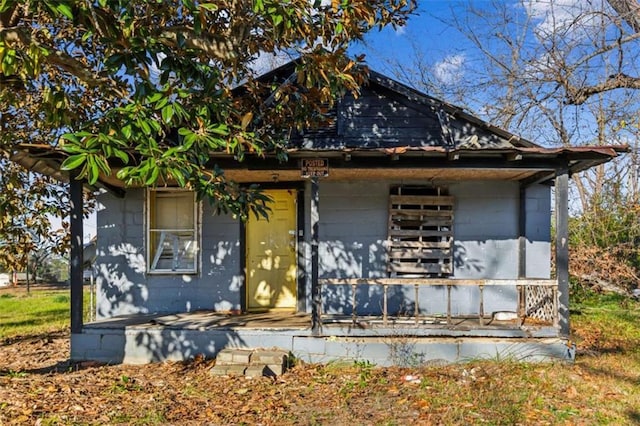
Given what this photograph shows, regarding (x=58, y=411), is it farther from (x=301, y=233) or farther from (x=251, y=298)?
(x=301, y=233)

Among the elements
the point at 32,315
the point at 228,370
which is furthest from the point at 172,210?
the point at 32,315

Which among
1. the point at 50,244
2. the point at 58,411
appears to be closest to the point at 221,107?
the point at 58,411

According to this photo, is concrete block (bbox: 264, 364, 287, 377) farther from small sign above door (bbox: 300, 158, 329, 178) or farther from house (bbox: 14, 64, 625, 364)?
small sign above door (bbox: 300, 158, 329, 178)

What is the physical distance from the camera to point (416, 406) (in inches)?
185

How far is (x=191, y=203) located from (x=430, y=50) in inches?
414

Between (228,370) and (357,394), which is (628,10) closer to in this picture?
(357,394)

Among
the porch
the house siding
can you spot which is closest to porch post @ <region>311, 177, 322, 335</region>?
the porch

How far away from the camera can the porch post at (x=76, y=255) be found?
6.22 meters

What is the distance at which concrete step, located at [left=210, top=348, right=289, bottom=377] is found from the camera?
570 cm

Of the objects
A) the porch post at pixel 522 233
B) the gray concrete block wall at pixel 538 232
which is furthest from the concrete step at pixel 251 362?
the gray concrete block wall at pixel 538 232

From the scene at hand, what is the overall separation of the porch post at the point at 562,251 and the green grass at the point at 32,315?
31.1 ft

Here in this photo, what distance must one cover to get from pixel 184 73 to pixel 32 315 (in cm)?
1062

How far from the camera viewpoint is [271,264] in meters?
8.02

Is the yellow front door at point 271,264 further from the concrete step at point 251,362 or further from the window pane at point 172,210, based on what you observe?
the concrete step at point 251,362
